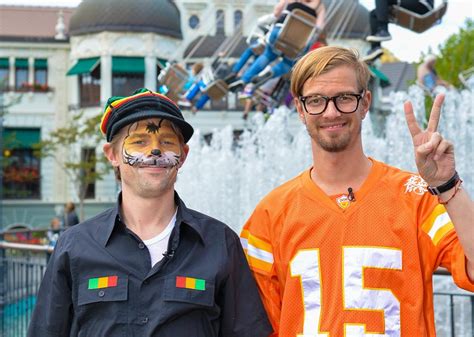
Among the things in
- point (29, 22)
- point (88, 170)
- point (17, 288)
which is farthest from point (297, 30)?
point (29, 22)

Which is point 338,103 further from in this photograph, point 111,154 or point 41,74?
point 41,74

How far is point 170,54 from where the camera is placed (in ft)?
107

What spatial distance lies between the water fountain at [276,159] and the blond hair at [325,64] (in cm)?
759

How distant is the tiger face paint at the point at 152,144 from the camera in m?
2.80

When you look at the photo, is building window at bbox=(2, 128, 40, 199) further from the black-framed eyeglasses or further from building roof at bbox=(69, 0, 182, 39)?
the black-framed eyeglasses

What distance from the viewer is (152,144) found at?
2826 millimetres

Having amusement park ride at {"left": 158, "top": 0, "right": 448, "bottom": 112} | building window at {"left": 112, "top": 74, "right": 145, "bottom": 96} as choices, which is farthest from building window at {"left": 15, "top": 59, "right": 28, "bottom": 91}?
→ amusement park ride at {"left": 158, "top": 0, "right": 448, "bottom": 112}

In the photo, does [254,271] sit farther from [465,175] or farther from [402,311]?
[465,175]

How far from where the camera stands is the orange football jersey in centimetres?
269

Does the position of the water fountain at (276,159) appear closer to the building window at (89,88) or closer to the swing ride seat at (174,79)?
the swing ride seat at (174,79)

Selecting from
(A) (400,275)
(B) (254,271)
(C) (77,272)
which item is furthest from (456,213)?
(C) (77,272)

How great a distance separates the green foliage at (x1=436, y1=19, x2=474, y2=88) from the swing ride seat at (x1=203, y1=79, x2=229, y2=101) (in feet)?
62.8

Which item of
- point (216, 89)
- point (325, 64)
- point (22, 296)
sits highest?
point (216, 89)

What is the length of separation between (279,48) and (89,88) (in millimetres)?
23745
